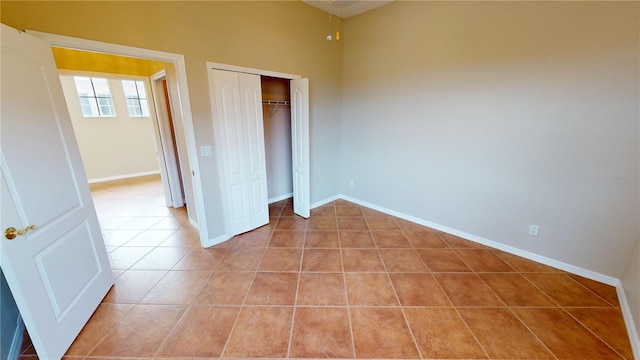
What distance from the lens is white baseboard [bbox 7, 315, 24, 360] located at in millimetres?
1521

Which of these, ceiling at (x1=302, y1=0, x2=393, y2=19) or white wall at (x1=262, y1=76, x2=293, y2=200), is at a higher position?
ceiling at (x1=302, y1=0, x2=393, y2=19)

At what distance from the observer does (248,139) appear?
3068 mm

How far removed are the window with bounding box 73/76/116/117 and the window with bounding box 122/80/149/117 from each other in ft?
1.22

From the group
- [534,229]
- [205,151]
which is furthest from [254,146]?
[534,229]

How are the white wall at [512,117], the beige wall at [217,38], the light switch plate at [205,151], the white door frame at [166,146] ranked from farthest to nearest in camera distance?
the white door frame at [166,146] → the light switch plate at [205,151] → the white wall at [512,117] → the beige wall at [217,38]

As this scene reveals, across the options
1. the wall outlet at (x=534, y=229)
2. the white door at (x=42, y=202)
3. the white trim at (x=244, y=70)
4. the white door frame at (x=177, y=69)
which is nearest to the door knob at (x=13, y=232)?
the white door at (x=42, y=202)

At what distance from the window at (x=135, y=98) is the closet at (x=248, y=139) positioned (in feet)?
15.6

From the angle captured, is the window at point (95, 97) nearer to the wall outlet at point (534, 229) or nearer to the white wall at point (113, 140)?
the white wall at point (113, 140)

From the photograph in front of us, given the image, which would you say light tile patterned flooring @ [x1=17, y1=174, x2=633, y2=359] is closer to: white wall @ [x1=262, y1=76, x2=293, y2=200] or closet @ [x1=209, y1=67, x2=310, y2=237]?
closet @ [x1=209, y1=67, x2=310, y2=237]

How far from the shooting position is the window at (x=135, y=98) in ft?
20.5

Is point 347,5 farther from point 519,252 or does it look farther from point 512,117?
point 519,252

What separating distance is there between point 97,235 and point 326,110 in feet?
10.6

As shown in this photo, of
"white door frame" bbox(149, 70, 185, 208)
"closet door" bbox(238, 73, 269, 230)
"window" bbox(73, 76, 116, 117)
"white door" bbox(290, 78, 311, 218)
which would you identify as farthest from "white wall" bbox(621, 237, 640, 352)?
"window" bbox(73, 76, 116, 117)

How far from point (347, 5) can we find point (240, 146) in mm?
2514
